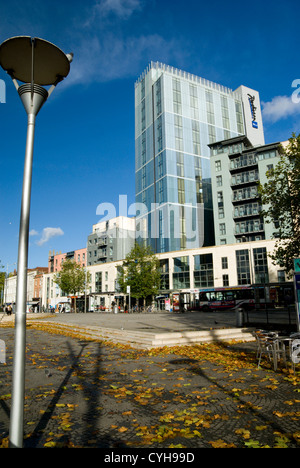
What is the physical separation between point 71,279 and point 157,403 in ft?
219

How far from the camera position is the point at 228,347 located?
12172mm

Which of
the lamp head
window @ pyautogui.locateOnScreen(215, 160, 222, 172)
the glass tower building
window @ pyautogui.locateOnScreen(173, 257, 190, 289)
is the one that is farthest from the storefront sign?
the lamp head

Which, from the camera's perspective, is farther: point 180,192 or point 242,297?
point 180,192

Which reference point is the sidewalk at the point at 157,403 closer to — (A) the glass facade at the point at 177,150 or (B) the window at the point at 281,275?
(B) the window at the point at 281,275

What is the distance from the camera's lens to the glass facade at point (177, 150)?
74.0 metres

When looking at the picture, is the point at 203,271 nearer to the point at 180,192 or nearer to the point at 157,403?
the point at 180,192

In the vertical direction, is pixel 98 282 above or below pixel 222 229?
below

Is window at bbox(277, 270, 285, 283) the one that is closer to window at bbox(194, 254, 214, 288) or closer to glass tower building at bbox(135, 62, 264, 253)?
window at bbox(194, 254, 214, 288)

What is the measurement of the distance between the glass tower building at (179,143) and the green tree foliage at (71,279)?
676 inches

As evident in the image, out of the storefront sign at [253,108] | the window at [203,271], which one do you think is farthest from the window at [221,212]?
the storefront sign at [253,108]

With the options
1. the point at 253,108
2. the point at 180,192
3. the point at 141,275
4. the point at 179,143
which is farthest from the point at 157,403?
the point at 253,108

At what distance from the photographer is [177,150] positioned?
7781 centimetres
